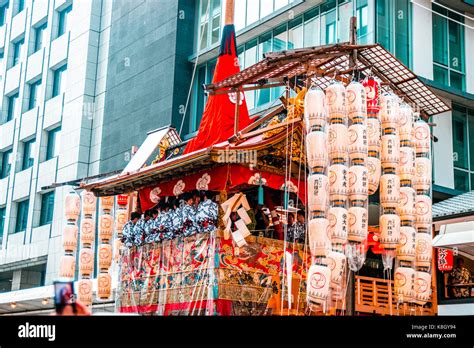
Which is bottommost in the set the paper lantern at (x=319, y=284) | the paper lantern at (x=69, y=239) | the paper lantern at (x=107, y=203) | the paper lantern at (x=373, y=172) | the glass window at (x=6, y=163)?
the paper lantern at (x=319, y=284)

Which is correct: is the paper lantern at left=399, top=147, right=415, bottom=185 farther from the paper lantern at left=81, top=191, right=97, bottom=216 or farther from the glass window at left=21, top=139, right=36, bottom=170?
the glass window at left=21, top=139, right=36, bottom=170

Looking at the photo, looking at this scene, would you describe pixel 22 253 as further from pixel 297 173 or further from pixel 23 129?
pixel 297 173

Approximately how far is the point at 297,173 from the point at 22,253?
65.0ft

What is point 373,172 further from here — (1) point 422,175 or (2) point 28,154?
(2) point 28,154

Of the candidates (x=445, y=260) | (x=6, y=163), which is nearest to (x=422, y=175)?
(x=445, y=260)

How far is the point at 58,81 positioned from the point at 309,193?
2290 centimetres

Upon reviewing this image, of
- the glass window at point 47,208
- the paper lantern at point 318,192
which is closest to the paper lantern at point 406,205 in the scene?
the paper lantern at point 318,192

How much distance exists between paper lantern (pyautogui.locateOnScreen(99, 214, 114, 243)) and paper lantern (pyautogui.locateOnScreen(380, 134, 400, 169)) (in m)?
6.71

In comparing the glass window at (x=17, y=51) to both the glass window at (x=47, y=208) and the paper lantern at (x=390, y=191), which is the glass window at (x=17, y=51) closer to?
the glass window at (x=47, y=208)

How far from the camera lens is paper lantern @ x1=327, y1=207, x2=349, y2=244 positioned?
1004 centimetres

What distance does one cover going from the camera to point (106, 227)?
15.4 meters

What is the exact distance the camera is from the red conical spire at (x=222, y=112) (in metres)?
13.7

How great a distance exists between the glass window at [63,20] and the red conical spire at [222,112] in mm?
18491
